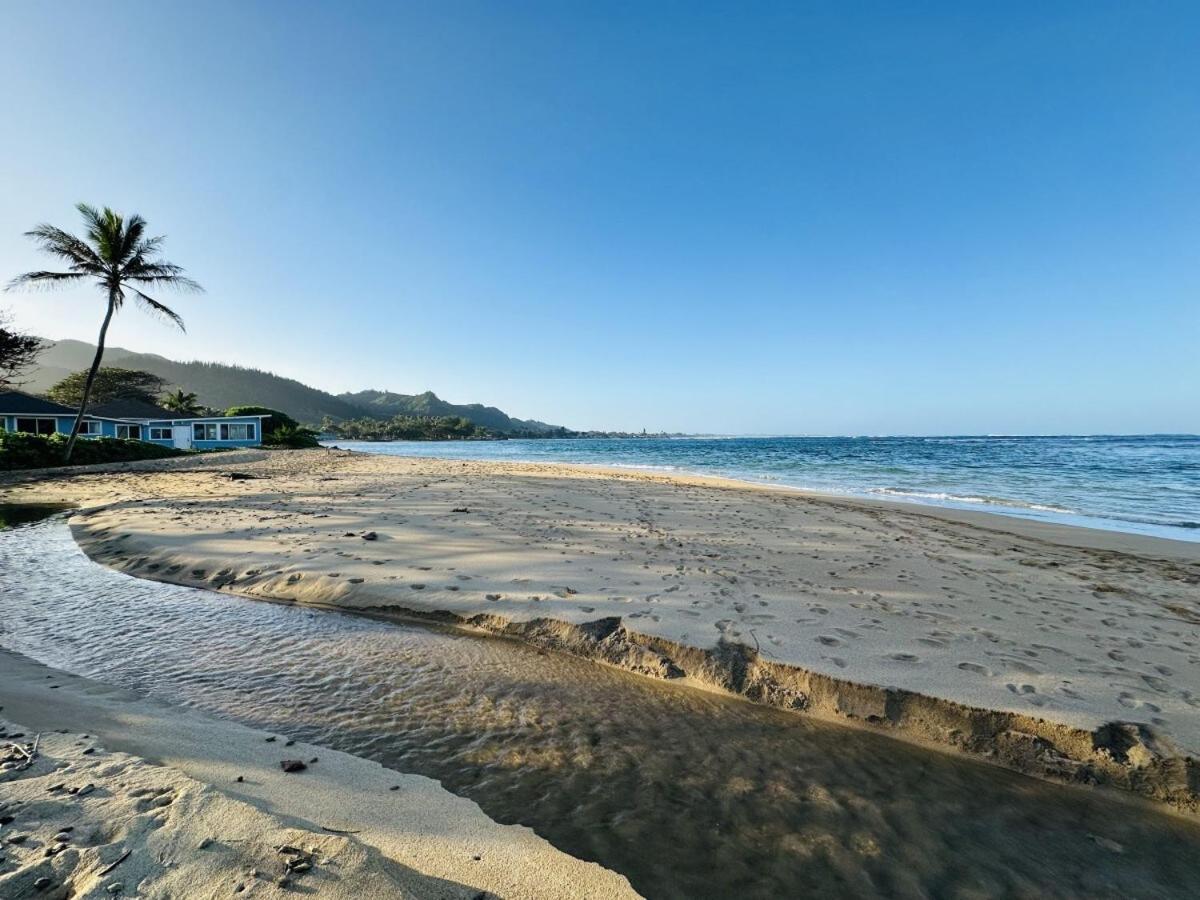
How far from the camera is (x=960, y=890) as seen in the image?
2.16 metres

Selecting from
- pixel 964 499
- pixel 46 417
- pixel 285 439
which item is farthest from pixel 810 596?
pixel 285 439

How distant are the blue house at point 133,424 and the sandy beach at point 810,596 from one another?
3623 centimetres

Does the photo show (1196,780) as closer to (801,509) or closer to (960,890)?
(960,890)

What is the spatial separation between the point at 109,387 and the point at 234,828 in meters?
83.6

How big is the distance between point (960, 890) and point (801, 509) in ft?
34.7

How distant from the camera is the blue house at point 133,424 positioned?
111 ft

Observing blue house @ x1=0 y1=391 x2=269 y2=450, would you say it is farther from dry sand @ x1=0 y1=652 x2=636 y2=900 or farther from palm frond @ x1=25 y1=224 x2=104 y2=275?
dry sand @ x1=0 y1=652 x2=636 y2=900

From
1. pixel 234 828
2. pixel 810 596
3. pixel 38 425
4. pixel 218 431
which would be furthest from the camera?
pixel 218 431

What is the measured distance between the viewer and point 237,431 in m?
44.5

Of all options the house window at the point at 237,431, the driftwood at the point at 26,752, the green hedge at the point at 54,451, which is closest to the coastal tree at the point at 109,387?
the house window at the point at 237,431

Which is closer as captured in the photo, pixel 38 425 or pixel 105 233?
pixel 105 233

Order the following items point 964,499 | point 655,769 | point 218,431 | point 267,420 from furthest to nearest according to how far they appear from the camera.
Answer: point 267,420
point 218,431
point 964,499
point 655,769

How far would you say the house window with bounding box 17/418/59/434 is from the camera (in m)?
33.8

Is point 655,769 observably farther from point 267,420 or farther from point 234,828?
point 267,420
